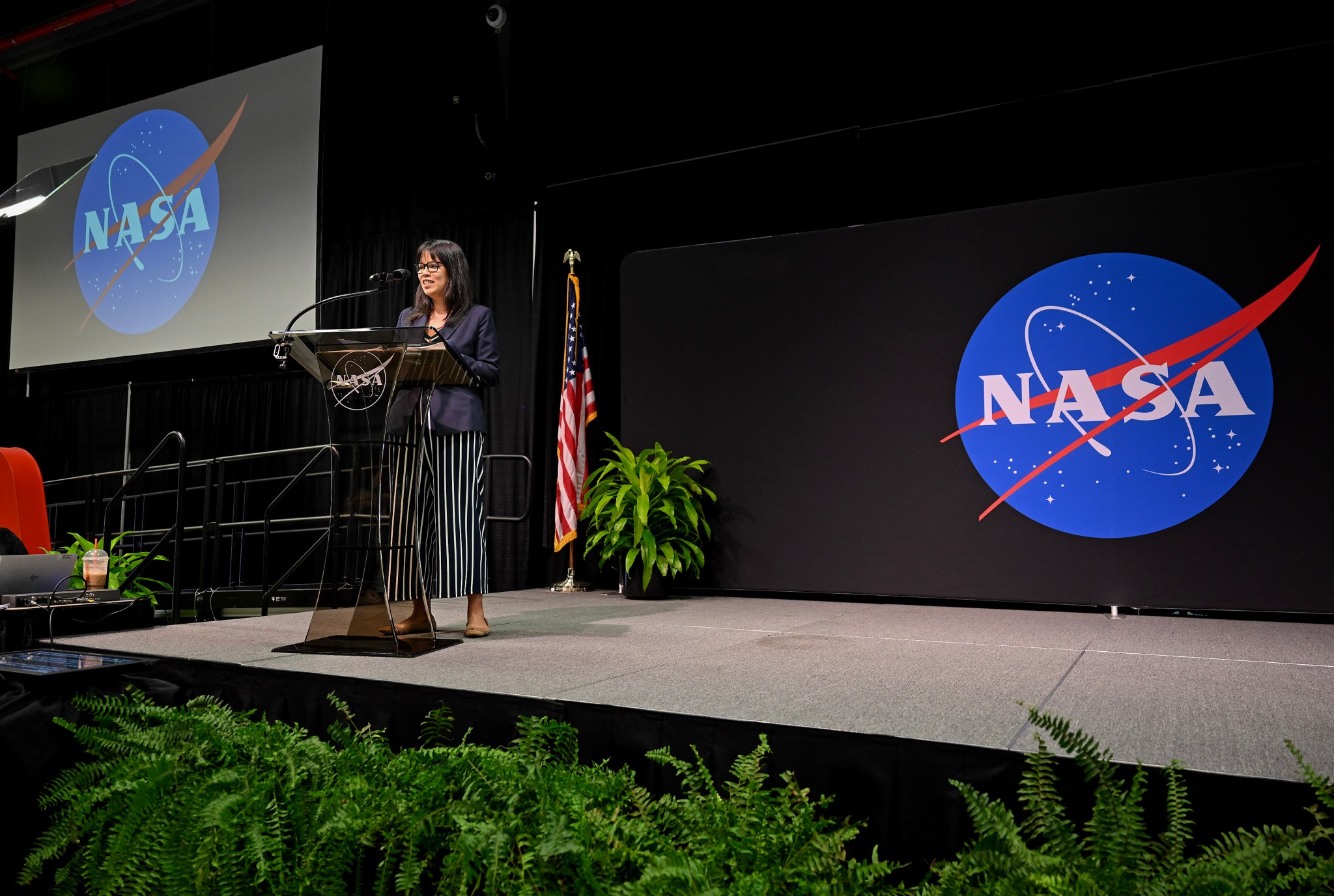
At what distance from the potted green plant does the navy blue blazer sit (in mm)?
2125

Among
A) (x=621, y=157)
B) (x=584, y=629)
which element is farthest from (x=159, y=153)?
(x=584, y=629)

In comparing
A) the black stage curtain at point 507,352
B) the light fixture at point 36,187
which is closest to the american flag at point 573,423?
the black stage curtain at point 507,352

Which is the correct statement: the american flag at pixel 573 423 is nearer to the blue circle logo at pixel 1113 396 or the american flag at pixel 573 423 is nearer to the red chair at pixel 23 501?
the blue circle logo at pixel 1113 396

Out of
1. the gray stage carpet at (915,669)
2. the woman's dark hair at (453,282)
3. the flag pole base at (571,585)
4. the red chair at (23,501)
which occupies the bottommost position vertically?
the gray stage carpet at (915,669)

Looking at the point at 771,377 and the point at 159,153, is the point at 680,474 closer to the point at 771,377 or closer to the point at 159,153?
the point at 771,377

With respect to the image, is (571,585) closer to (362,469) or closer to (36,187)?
(362,469)

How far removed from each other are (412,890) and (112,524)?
803cm

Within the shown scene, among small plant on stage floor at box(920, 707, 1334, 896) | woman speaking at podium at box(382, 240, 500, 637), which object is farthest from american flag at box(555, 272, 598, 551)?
small plant on stage floor at box(920, 707, 1334, 896)

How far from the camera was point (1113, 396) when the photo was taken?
4547mm

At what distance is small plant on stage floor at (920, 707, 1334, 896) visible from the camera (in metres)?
1.17

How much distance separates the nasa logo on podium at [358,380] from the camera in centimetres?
273

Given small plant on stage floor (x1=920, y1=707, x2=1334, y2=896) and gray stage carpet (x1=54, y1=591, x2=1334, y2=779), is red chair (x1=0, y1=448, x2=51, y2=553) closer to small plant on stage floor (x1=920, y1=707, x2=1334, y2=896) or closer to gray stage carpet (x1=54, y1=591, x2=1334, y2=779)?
gray stage carpet (x1=54, y1=591, x2=1334, y2=779)

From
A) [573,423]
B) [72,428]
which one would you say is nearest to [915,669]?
[573,423]

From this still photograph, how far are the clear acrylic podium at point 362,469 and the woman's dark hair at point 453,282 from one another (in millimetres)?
321
